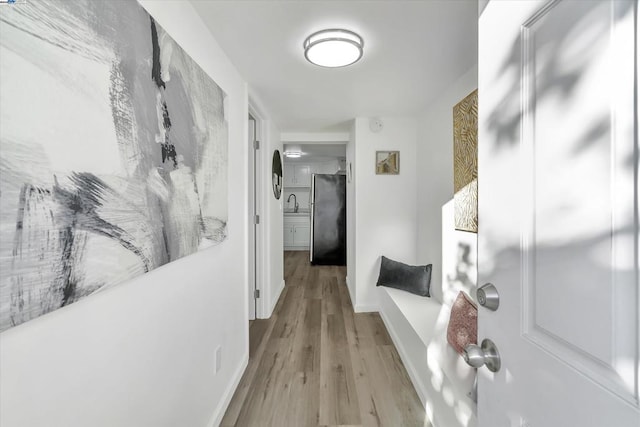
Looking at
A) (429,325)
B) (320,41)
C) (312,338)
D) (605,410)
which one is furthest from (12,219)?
(312,338)

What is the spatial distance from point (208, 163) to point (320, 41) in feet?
3.00

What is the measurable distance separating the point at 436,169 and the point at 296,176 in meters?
4.69

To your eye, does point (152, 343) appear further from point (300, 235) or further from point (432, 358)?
point (300, 235)

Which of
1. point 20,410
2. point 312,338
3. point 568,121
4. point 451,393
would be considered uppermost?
point 568,121

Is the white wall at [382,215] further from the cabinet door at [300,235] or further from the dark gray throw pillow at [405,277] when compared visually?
the cabinet door at [300,235]

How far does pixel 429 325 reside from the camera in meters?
1.99

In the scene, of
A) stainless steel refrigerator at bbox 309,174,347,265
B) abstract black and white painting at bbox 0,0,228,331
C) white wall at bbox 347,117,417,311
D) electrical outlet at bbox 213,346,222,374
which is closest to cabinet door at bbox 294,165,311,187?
stainless steel refrigerator at bbox 309,174,347,265

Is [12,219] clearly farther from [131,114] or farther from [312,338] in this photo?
→ [312,338]

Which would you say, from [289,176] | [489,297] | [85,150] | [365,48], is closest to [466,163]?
[365,48]

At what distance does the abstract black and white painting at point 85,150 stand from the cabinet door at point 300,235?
5640mm

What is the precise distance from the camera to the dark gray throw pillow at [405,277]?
2.64 metres

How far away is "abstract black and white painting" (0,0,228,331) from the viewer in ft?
1.69

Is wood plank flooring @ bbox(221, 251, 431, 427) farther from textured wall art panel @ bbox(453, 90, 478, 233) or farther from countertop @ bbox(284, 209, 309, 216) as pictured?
countertop @ bbox(284, 209, 309, 216)

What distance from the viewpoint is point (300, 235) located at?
22.2 feet
